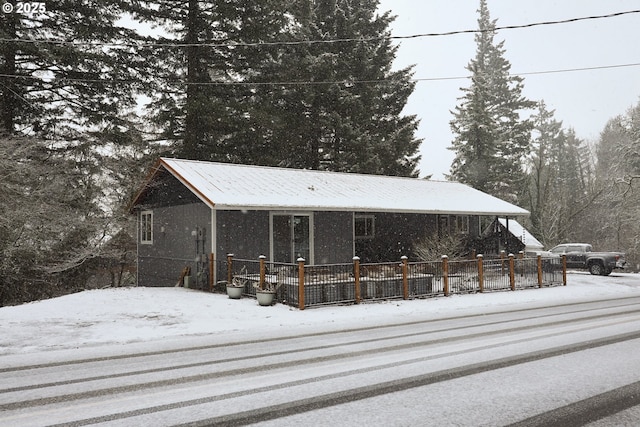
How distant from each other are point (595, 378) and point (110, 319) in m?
10.1

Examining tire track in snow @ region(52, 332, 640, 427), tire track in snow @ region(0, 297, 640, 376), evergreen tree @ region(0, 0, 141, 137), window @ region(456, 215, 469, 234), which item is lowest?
tire track in snow @ region(0, 297, 640, 376)

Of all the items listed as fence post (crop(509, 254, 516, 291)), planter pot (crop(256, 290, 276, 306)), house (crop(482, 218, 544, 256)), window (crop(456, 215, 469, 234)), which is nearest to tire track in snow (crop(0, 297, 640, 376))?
fence post (crop(509, 254, 516, 291))

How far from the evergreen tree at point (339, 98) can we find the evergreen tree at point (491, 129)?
19.3ft

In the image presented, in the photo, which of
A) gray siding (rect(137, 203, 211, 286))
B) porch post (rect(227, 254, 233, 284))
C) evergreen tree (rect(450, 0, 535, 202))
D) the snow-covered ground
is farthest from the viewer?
evergreen tree (rect(450, 0, 535, 202))

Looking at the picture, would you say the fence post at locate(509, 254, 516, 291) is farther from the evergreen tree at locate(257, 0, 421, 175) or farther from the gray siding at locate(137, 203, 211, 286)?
the evergreen tree at locate(257, 0, 421, 175)

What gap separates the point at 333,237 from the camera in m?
20.1

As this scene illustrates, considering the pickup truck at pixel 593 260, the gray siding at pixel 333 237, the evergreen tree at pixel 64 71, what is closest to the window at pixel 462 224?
the pickup truck at pixel 593 260

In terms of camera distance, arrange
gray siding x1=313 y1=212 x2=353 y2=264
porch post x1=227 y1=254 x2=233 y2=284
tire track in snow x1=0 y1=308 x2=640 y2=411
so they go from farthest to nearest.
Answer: gray siding x1=313 y1=212 x2=353 y2=264, porch post x1=227 y1=254 x2=233 y2=284, tire track in snow x1=0 y1=308 x2=640 y2=411

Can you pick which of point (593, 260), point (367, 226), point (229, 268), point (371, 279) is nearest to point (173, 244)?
point (229, 268)

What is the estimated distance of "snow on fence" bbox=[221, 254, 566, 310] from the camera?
14.0 meters

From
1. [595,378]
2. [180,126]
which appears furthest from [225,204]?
[180,126]

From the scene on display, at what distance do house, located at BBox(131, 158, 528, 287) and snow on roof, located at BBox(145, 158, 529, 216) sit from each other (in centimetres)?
5

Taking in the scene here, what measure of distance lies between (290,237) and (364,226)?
4840 mm

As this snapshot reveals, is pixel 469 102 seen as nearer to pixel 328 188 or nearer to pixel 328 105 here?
pixel 328 105
